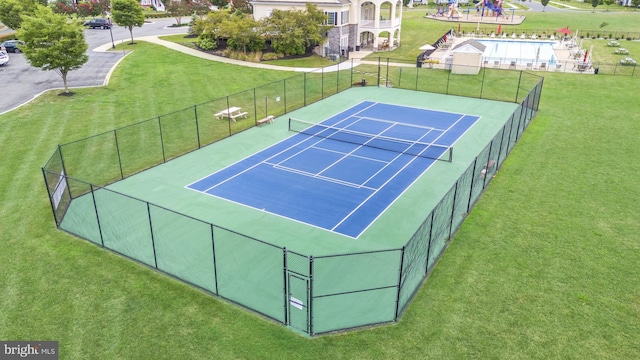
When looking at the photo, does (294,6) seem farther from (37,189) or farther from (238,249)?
(238,249)

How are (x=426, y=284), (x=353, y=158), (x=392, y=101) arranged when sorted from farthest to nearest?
1. (x=392, y=101)
2. (x=353, y=158)
3. (x=426, y=284)

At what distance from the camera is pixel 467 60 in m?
42.5

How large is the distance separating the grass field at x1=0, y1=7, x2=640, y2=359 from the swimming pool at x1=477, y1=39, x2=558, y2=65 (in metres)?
27.8

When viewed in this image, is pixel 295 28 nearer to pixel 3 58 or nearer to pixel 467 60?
pixel 467 60

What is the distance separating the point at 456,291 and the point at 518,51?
49023mm

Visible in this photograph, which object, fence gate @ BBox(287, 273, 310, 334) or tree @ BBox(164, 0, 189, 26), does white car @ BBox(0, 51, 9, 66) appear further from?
fence gate @ BBox(287, 273, 310, 334)

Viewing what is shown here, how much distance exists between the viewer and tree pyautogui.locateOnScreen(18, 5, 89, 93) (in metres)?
32.3

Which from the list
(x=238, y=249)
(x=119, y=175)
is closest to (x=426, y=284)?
(x=238, y=249)

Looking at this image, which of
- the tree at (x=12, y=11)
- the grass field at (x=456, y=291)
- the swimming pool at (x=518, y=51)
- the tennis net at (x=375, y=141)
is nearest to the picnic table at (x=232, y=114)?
the tennis net at (x=375, y=141)

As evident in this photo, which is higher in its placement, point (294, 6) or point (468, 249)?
point (294, 6)

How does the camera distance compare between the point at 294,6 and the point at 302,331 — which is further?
the point at 294,6

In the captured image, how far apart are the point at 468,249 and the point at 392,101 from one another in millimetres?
20114

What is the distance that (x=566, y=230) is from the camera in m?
17.7

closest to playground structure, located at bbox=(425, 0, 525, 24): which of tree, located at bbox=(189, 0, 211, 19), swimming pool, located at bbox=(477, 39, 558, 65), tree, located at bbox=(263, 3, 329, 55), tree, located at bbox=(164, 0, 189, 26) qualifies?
swimming pool, located at bbox=(477, 39, 558, 65)
